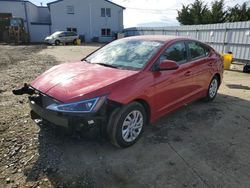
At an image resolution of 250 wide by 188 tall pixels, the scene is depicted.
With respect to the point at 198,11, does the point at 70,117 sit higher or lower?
lower

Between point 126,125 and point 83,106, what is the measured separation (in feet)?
2.54

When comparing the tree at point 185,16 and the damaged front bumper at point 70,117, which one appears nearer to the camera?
the damaged front bumper at point 70,117

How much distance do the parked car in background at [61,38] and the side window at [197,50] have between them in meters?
→ 24.2

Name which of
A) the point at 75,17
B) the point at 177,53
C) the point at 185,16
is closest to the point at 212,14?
the point at 185,16

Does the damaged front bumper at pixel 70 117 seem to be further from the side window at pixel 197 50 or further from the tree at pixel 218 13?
the tree at pixel 218 13

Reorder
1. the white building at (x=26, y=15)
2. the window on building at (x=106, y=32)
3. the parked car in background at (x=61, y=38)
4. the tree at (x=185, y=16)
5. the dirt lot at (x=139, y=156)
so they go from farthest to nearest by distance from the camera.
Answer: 1. the window on building at (x=106, y=32)
2. the tree at (x=185, y=16)
3. the white building at (x=26, y=15)
4. the parked car in background at (x=61, y=38)
5. the dirt lot at (x=139, y=156)

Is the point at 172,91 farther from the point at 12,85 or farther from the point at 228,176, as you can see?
the point at 12,85

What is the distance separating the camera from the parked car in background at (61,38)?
26872mm

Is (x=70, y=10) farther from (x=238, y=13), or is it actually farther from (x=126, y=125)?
(x=126, y=125)

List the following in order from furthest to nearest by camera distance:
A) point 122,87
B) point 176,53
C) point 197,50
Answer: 1. point 197,50
2. point 176,53
3. point 122,87

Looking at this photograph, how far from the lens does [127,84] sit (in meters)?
3.25

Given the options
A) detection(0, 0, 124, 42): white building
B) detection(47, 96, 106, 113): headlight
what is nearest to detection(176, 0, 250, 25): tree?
detection(0, 0, 124, 42): white building

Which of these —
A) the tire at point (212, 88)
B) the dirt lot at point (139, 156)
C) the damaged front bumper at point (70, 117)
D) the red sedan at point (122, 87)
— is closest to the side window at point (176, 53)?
the red sedan at point (122, 87)

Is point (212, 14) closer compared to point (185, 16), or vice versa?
point (212, 14)
